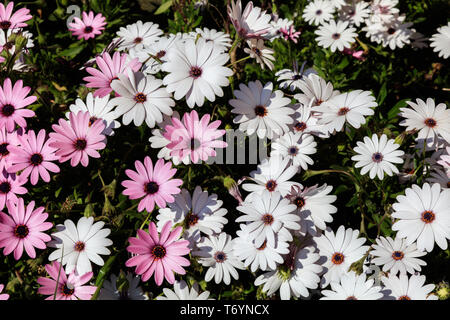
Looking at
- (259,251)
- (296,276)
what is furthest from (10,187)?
(296,276)

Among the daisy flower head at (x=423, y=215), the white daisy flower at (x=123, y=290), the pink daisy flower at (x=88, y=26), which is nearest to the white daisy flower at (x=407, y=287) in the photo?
the daisy flower head at (x=423, y=215)

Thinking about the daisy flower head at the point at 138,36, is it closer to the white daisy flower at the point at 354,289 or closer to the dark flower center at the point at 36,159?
the dark flower center at the point at 36,159

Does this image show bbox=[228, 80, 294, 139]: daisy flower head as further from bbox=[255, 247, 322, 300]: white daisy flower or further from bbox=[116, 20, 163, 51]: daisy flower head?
bbox=[116, 20, 163, 51]: daisy flower head

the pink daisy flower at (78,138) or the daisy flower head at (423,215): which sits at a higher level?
the pink daisy flower at (78,138)

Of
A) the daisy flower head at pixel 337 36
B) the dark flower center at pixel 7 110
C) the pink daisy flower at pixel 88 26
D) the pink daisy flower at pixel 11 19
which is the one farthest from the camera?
the daisy flower head at pixel 337 36

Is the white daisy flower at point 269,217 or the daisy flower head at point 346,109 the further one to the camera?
the daisy flower head at point 346,109
